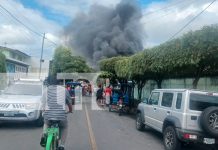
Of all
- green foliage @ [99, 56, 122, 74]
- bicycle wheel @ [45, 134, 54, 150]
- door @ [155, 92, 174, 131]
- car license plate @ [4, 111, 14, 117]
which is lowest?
bicycle wheel @ [45, 134, 54, 150]

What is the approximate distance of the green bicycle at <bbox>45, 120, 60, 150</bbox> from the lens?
6441 mm

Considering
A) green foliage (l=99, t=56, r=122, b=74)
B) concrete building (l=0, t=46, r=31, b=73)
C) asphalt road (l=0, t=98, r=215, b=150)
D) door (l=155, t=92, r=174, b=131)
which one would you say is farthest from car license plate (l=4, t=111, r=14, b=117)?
concrete building (l=0, t=46, r=31, b=73)

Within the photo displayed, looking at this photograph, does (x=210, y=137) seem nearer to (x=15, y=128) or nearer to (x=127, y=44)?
(x=15, y=128)

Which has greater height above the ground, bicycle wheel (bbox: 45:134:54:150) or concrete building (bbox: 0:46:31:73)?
concrete building (bbox: 0:46:31:73)

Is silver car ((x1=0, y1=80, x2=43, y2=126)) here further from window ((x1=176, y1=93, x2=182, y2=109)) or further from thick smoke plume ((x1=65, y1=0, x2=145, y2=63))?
thick smoke plume ((x1=65, y1=0, x2=145, y2=63))

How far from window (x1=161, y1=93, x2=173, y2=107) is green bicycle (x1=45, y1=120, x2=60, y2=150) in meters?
4.10

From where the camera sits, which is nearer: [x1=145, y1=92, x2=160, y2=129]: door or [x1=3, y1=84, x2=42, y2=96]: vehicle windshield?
[x1=145, y1=92, x2=160, y2=129]: door

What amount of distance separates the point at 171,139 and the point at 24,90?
7.00 meters

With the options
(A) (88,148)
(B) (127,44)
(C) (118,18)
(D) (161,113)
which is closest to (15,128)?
(A) (88,148)

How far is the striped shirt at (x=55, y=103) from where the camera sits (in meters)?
6.90

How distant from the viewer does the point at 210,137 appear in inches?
333

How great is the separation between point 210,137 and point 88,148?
315 centimetres

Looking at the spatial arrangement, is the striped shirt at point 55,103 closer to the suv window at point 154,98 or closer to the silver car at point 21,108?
the silver car at point 21,108

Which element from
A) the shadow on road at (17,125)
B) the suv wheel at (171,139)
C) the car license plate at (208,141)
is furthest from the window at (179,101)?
the shadow on road at (17,125)
